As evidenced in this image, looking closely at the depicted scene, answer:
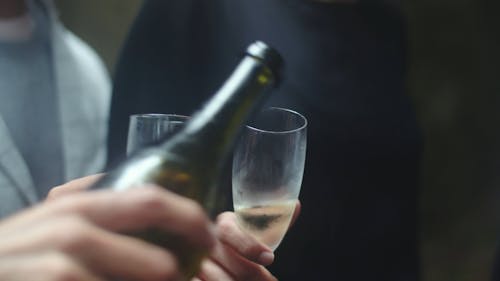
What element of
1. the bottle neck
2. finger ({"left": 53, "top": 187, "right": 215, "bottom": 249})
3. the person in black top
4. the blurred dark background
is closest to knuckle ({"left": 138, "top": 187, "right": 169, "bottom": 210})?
finger ({"left": 53, "top": 187, "right": 215, "bottom": 249})

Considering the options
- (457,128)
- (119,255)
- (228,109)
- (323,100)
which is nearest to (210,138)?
(228,109)

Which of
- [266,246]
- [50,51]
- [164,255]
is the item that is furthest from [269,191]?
[50,51]

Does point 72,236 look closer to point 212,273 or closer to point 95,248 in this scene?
point 95,248

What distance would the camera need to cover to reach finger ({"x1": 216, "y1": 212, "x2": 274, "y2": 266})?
0.35 m

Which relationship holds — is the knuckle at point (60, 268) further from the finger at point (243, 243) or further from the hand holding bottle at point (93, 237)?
the finger at point (243, 243)

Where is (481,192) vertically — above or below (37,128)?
below

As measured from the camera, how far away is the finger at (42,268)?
18cm

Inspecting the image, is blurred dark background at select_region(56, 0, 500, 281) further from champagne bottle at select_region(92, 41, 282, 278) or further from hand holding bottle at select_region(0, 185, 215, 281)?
hand holding bottle at select_region(0, 185, 215, 281)

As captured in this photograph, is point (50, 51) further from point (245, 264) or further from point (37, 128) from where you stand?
point (245, 264)

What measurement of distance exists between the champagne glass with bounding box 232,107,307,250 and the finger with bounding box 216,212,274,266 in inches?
0.4

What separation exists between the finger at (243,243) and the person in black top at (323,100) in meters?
0.12

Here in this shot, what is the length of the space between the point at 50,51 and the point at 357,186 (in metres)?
0.31

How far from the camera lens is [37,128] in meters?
0.50

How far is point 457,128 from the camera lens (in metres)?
1.30
